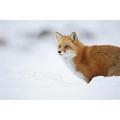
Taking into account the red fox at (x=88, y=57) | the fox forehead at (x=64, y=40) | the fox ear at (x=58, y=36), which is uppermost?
the fox ear at (x=58, y=36)

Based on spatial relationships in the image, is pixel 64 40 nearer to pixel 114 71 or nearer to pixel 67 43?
pixel 67 43

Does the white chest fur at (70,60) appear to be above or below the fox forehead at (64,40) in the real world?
below

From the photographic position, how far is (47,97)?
2.29m

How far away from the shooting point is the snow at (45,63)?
90.0 inches

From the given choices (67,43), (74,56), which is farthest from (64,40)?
(74,56)

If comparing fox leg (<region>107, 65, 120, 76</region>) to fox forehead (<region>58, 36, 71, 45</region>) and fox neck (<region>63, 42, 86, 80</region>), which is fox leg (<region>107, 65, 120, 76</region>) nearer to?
fox neck (<region>63, 42, 86, 80</region>)
